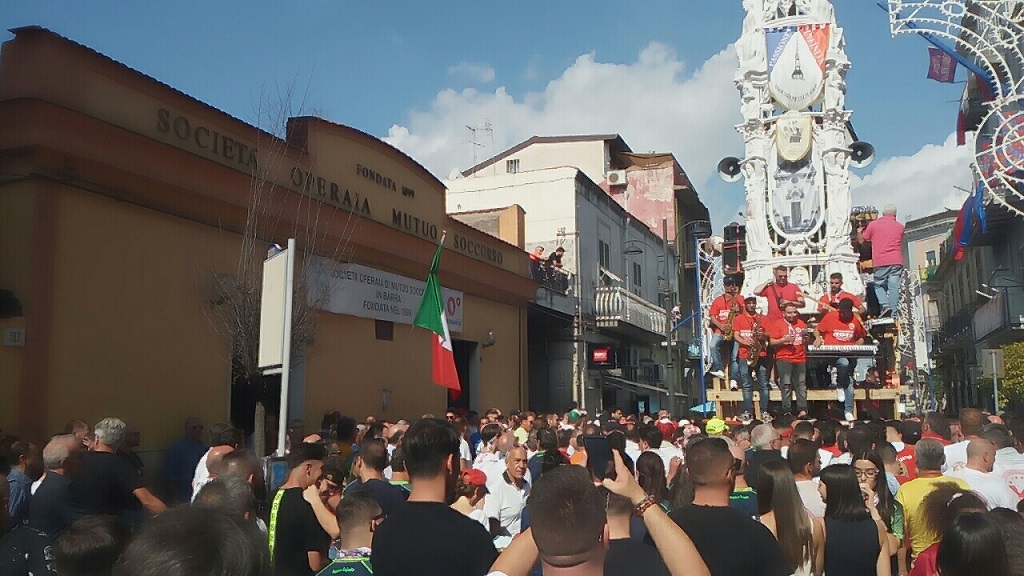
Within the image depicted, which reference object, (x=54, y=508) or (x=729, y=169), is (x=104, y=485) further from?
(x=729, y=169)

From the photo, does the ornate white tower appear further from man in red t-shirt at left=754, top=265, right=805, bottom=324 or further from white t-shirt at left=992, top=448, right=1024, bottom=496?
white t-shirt at left=992, top=448, right=1024, bottom=496

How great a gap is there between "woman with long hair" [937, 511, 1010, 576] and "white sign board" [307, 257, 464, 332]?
10.7 m

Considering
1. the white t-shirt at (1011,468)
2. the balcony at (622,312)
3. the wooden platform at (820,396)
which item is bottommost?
the white t-shirt at (1011,468)

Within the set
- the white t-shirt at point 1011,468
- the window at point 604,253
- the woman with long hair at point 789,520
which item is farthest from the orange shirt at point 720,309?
the window at point 604,253

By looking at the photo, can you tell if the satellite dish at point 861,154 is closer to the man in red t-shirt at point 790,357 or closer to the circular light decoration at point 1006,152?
the circular light decoration at point 1006,152

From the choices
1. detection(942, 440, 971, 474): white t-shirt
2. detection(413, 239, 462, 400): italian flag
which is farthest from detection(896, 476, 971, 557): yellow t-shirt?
detection(413, 239, 462, 400): italian flag

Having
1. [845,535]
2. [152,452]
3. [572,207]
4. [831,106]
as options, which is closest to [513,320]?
[572,207]

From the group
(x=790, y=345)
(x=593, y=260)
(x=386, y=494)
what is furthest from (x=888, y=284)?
(x=386, y=494)

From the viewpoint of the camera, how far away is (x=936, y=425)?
8.73 metres

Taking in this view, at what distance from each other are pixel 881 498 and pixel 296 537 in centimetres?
354

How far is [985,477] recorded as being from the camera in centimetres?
564

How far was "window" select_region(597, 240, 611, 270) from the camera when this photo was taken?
1170 inches

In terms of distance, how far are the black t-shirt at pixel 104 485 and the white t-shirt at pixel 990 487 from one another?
5.29 meters

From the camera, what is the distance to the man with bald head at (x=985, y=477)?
5.60 metres
